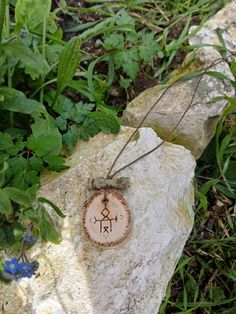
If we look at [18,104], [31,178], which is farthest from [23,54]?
[31,178]

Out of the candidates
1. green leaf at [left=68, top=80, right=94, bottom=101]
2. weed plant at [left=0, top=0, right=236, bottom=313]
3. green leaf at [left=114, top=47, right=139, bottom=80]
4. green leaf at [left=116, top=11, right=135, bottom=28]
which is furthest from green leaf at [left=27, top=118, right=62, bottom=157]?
green leaf at [left=116, top=11, right=135, bottom=28]

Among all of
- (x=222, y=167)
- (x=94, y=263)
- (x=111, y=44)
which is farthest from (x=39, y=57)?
(x=222, y=167)

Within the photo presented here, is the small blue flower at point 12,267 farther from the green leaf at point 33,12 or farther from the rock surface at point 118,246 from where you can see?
the green leaf at point 33,12

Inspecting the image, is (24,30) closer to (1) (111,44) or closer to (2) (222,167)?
(1) (111,44)

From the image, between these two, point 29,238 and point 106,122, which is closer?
point 29,238

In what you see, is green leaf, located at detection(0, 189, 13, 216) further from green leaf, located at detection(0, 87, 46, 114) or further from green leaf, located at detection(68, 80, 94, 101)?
green leaf, located at detection(68, 80, 94, 101)

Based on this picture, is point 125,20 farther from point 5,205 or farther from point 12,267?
point 12,267
